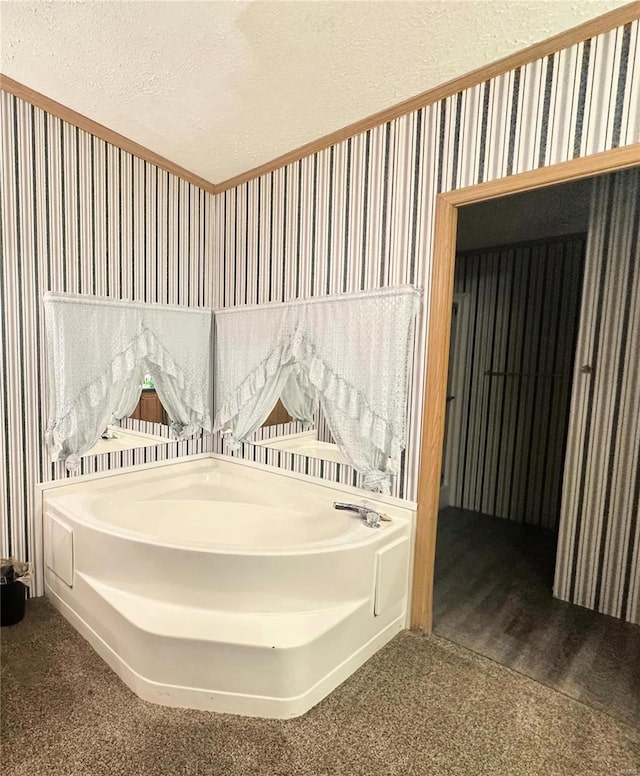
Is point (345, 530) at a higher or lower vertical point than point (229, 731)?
higher

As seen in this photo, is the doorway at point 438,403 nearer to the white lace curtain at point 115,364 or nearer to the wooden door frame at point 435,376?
the wooden door frame at point 435,376

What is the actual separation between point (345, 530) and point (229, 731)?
0.90m

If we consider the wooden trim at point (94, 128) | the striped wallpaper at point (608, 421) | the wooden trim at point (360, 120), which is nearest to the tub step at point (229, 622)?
the striped wallpaper at point (608, 421)

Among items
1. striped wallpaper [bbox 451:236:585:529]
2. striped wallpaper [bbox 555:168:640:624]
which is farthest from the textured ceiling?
striped wallpaper [bbox 451:236:585:529]

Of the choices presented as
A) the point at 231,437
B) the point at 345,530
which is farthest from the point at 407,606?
the point at 231,437

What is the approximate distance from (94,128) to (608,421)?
327 cm

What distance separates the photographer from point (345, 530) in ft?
6.83

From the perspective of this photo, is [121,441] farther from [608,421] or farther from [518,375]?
[518,375]

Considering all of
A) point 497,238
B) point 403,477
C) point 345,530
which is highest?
point 497,238

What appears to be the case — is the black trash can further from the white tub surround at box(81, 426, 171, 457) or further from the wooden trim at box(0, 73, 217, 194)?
the wooden trim at box(0, 73, 217, 194)

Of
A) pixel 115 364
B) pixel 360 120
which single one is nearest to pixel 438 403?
pixel 360 120

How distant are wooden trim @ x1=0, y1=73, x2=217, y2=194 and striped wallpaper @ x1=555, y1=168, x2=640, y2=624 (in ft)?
8.27

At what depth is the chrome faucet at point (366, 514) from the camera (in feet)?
6.69

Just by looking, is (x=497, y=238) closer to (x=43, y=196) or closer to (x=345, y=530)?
(x=345, y=530)
